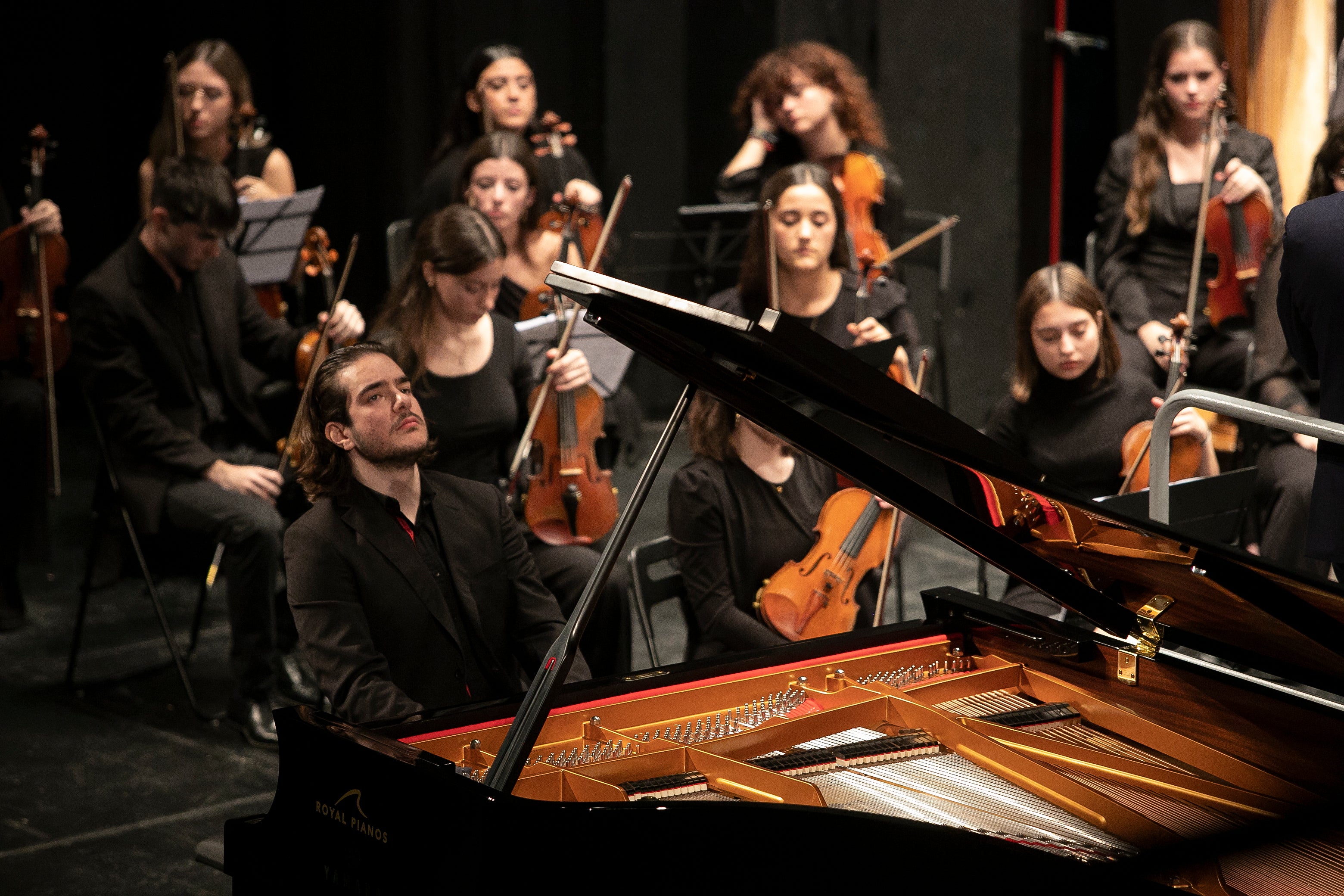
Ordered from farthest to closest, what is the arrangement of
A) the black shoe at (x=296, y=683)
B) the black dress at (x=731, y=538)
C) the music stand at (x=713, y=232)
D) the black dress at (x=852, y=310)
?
the music stand at (x=713, y=232) < the black dress at (x=852, y=310) < the black shoe at (x=296, y=683) < the black dress at (x=731, y=538)

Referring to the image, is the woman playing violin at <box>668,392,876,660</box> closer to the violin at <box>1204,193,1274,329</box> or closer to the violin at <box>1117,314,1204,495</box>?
the violin at <box>1117,314,1204,495</box>

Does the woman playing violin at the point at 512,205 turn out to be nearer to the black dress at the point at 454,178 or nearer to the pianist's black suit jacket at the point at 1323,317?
the black dress at the point at 454,178

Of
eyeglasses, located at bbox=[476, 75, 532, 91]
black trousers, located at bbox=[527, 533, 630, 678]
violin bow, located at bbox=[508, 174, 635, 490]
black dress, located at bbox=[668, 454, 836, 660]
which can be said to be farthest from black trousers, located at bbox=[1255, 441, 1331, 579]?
eyeglasses, located at bbox=[476, 75, 532, 91]

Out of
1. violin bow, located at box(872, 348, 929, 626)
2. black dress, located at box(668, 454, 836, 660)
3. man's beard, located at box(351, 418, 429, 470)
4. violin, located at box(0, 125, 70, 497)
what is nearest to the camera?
man's beard, located at box(351, 418, 429, 470)

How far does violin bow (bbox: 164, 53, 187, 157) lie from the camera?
177 inches

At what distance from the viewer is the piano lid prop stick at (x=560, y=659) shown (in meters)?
1.61

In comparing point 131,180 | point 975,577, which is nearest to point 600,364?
point 975,577

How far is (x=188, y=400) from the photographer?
381 centimetres

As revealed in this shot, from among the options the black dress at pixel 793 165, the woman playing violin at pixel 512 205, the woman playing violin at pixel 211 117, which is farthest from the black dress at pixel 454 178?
the black dress at pixel 793 165

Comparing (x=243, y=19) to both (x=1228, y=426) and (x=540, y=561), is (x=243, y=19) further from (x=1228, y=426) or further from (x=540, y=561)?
(x=1228, y=426)

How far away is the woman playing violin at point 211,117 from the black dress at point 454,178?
478mm

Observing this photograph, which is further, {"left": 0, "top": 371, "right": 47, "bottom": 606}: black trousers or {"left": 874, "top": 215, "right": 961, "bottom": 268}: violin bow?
{"left": 874, "top": 215, "right": 961, "bottom": 268}: violin bow

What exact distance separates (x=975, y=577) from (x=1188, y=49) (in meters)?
1.76

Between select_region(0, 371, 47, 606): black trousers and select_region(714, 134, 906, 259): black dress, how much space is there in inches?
97.2
